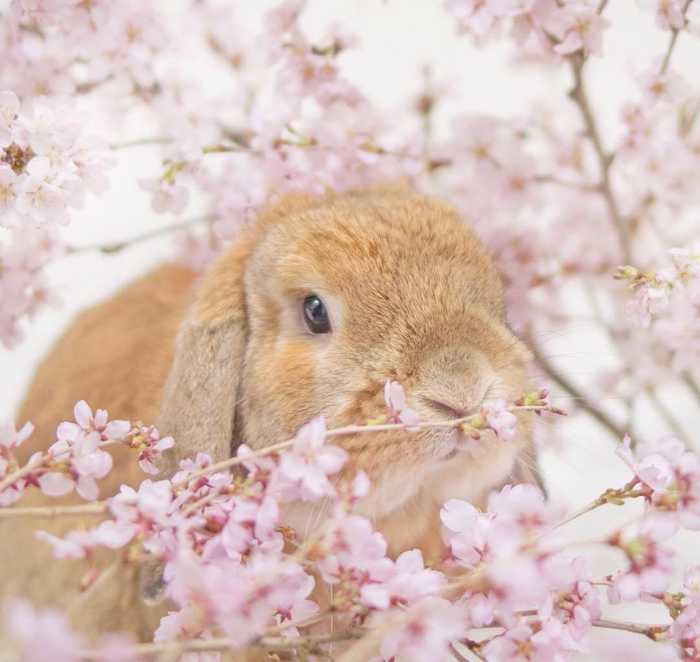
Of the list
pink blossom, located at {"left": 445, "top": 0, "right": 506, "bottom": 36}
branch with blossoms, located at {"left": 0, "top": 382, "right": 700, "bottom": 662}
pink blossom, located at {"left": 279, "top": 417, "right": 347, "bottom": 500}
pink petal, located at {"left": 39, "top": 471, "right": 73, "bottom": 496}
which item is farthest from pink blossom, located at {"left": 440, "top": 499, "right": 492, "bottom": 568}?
pink blossom, located at {"left": 445, "top": 0, "right": 506, "bottom": 36}

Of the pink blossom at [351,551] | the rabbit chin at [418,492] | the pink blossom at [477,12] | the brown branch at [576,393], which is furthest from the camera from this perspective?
the brown branch at [576,393]

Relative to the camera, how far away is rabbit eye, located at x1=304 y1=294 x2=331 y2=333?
1713mm

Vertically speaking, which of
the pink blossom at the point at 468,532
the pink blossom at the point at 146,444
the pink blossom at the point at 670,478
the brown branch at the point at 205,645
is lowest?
the brown branch at the point at 205,645

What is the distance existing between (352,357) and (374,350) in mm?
49

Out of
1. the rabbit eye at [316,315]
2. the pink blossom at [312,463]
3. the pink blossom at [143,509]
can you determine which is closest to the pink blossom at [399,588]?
the pink blossom at [312,463]

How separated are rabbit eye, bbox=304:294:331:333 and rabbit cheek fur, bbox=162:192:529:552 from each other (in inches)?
0.7

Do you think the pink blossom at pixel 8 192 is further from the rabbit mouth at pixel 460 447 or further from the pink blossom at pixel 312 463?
the rabbit mouth at pixel 460 447

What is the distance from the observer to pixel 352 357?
161 cm

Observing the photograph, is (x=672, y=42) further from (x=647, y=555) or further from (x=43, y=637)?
(x=43, y=637)

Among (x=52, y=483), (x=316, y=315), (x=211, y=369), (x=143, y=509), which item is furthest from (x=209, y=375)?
(x=143, y=509)

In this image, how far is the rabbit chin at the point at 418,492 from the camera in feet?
5.17

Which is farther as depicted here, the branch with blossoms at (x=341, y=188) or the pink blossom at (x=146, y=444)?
the pink blossom at (x=146, y=444)

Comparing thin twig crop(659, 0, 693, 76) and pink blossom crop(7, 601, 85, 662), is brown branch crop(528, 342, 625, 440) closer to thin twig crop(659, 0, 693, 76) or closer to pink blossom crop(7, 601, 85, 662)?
thin twig crop(659, 0, 693, 76)

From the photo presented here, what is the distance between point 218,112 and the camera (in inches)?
102
